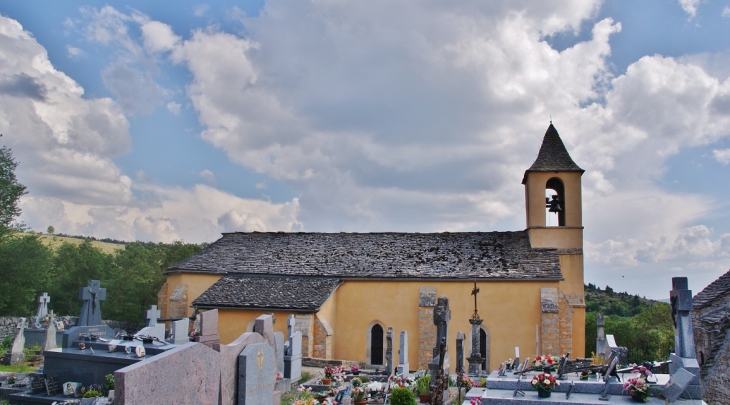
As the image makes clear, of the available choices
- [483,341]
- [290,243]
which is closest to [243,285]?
[290,243]

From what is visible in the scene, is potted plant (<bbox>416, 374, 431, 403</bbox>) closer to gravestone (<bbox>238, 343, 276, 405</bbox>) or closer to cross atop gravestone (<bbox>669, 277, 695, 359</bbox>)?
gravestone (<bbox>238, 343, 276, 405</bbox>)

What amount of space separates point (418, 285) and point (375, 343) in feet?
11.8

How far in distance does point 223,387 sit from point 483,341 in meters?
18.7

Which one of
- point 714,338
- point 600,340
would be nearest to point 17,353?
point 600,340

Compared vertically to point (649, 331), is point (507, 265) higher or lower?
higher

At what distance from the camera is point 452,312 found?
2542 centimetres

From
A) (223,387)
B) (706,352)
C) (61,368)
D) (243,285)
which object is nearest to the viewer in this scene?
(223,387)

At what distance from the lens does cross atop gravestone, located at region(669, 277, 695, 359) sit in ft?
36.2

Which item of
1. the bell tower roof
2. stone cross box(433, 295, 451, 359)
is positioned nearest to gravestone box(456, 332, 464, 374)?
stone cross box(433, 295, 451, 359)

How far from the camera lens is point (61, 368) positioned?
547 inches

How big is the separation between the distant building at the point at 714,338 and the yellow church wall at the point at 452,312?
611cm

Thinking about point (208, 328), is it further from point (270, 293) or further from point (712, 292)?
point (712, 292)

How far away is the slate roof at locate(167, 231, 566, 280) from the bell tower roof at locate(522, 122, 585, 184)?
3582 mm

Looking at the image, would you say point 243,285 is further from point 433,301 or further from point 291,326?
point 433,301
